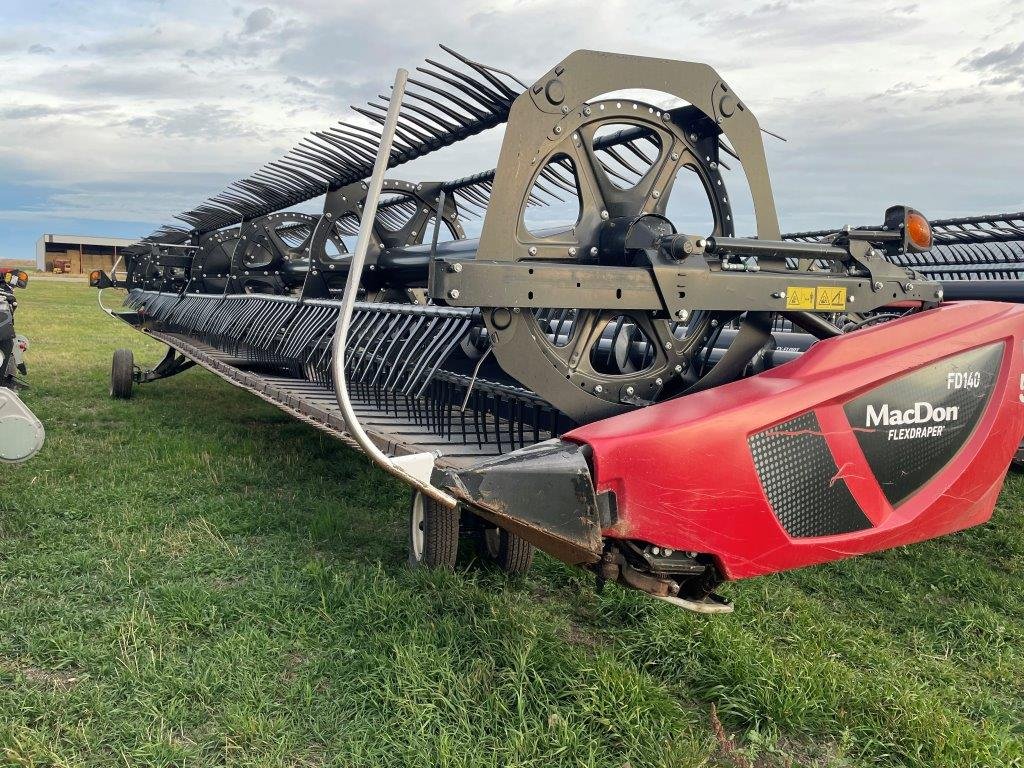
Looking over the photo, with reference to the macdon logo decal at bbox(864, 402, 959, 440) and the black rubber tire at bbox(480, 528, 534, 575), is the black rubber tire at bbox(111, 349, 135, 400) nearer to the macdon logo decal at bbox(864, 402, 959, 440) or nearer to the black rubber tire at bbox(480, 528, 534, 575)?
the black rubber tire at bbox(480, 528, 534, 575)

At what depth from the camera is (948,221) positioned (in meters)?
6.83

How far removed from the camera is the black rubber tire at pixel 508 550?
3.49 metres

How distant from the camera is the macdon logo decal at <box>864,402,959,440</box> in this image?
2.70 m

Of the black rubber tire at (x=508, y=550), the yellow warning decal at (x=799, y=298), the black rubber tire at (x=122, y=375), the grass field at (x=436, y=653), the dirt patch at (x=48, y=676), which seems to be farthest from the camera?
the black rubber tire at (x=122, y=375)

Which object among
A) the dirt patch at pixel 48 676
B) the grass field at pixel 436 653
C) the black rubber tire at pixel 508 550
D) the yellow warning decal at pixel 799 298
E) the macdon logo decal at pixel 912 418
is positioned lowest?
the dirt patch at pixel 48 676

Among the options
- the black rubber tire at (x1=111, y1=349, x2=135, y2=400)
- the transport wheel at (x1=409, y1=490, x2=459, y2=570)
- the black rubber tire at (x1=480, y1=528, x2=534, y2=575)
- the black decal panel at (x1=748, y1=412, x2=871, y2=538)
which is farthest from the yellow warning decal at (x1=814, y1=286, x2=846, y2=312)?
the black rubber tire at (x1=111, y1=349, x2=135, y2=400)

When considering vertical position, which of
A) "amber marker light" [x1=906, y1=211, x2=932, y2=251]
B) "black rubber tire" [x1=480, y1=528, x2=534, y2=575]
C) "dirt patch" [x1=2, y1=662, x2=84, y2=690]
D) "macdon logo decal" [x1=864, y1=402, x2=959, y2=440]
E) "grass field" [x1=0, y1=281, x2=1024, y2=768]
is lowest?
"dirt patch" [x1=2, y1=662, x2=84, y2=690]

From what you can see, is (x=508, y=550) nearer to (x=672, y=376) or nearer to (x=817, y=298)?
(x=672, y=376)

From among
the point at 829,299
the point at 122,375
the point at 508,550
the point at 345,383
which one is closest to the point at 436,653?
the point at 508,550

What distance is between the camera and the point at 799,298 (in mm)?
3066

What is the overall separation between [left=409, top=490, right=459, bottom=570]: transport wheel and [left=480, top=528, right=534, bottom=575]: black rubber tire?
0.22m

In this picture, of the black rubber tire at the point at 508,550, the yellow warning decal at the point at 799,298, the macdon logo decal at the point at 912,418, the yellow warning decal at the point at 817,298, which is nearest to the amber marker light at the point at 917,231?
the yellow warning decal at the point at 817,298

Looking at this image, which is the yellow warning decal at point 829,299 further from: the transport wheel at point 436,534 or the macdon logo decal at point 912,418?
the transport wheel at point 436,534

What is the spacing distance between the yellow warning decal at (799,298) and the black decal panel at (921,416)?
1.51 feet
